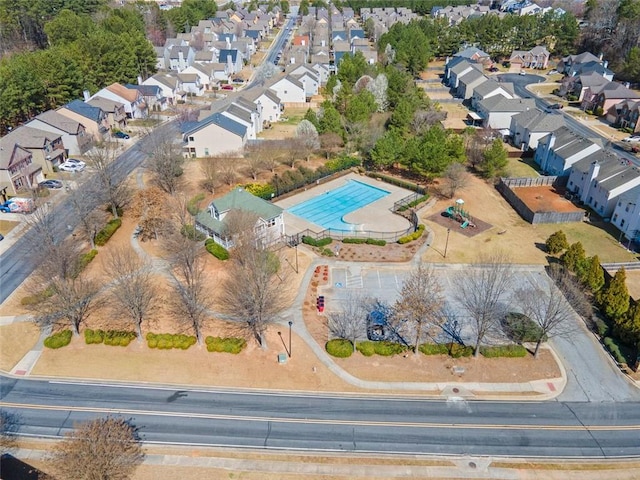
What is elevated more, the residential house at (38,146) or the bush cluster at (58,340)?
the residential house at (38,146)

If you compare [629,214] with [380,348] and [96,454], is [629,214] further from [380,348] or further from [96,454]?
[96,454]

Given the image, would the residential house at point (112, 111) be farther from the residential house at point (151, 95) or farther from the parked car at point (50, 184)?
the parked car at point (50, 184)

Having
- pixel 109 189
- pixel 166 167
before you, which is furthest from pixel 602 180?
pixel 109 189

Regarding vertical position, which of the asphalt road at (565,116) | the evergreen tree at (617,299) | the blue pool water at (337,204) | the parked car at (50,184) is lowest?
the blue pool water at (337,204)

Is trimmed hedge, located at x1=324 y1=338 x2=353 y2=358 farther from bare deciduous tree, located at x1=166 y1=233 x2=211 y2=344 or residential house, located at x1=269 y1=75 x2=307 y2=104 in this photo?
residential house, located at x1=269 y1=75 x2=307 y2=104

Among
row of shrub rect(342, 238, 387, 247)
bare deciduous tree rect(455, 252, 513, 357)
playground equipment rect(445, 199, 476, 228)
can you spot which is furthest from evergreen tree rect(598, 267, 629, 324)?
row of shrub rect(342, 238, 387, 247)

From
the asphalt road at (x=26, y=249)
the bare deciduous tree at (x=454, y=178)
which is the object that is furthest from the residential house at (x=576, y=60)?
the asphalt road at (x=26, y=249)
